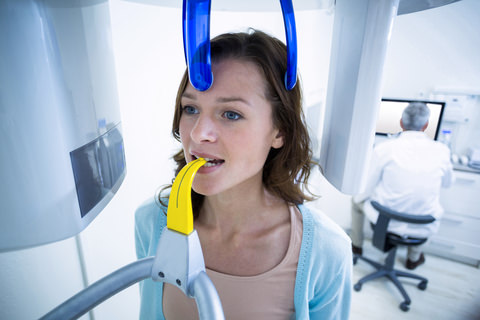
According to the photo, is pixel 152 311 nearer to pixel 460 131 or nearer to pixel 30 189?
pixel 30 189

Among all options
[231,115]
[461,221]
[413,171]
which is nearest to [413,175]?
[413,171]

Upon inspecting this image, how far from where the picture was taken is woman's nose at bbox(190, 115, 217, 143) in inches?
18.8

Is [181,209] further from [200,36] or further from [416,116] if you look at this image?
[416,116]

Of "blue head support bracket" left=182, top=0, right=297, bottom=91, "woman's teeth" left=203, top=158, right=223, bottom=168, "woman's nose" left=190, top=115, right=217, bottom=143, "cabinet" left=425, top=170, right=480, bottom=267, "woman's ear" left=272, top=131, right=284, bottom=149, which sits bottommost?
"cabinet" left=425, top=170, right=480, bottom=267

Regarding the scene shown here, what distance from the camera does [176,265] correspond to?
0.32m

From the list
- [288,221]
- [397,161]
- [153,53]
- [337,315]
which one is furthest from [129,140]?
[397,161]

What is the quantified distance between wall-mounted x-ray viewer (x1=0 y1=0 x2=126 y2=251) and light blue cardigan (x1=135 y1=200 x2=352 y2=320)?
1.22 ft

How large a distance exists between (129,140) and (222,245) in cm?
41

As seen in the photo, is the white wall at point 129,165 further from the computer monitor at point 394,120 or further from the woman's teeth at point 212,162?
the computer monitor at point 394,120

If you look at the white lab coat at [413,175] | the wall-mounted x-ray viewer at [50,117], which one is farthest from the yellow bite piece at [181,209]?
the white lab coat at [413,175]

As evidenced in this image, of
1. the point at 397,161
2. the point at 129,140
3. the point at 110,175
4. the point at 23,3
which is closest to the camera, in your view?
the point at 23,3

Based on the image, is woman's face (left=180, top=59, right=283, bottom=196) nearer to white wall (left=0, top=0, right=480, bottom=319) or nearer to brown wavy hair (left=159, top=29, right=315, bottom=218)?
brown wavy hair (left=159, top=29, right=315, bottom=218)

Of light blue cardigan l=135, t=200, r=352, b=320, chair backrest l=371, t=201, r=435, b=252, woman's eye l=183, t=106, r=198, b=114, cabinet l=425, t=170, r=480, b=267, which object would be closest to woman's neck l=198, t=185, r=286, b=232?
light blue cardigan l=135, t=200, r=352, b=320

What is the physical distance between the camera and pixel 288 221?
69cm
